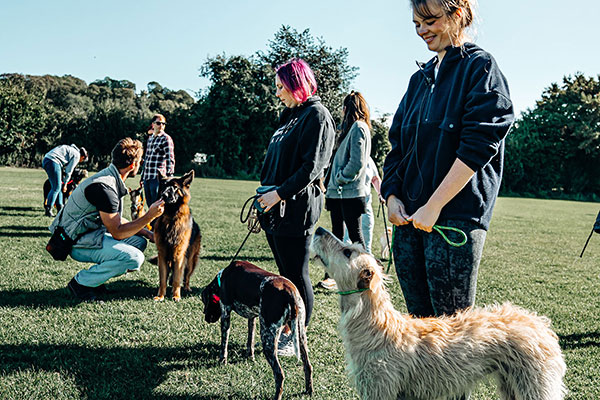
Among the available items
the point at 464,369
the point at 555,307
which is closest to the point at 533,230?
the point at 555,307

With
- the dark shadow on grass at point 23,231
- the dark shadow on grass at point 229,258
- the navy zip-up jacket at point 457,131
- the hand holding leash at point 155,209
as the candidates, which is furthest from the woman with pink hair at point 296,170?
the dark shadow on grass at point 23,231

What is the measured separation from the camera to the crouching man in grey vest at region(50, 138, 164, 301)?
188 inches

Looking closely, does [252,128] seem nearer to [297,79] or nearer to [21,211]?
[21,211]

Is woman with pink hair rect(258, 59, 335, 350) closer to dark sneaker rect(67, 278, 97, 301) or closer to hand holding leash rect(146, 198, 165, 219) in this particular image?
hand holding leash rect(146, 198, 165, 219)

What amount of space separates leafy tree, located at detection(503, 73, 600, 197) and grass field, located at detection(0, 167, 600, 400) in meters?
38.3

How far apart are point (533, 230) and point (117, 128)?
39.1 metres

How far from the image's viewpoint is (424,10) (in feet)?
6.78

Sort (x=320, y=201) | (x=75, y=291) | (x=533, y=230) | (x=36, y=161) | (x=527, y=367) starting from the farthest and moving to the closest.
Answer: (x=36, y=161)
(x=533, y=230)
(x=75, y=291)
(x=320, y=201)
(x=527, y=367)

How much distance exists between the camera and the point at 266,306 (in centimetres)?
328

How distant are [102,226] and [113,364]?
2019 mm

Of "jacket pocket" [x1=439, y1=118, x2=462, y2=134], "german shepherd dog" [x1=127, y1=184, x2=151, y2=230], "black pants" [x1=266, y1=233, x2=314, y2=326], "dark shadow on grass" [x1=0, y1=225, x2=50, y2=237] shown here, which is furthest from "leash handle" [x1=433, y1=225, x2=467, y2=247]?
"dark shadow on grass" [x1=0, y1=225, x2=50, y2=237]

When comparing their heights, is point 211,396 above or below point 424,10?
below

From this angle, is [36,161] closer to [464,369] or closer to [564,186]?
[464,369]

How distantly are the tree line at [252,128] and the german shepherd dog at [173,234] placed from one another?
3627cm
